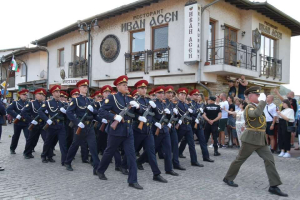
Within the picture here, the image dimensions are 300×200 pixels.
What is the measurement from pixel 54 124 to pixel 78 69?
13.6 meters

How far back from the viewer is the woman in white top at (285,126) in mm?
8734

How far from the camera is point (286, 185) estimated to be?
5.71m

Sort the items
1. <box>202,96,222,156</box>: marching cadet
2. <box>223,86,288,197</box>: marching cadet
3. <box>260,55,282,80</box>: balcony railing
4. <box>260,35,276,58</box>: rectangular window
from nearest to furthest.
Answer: <box>223,86,288,197</box>: marching cadet < <box>202,96,222,156</box>: marching cadet < <box>260,55,282,80</box>: balcony railing < <box>260,35,276,58</box>: rectangular window

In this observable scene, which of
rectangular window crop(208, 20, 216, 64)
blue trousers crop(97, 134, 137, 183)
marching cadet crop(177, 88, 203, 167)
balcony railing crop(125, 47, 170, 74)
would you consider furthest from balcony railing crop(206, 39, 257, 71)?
blue trousers crop(97, 134, 137, 183)

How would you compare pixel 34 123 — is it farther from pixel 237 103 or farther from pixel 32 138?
pixel 237 103

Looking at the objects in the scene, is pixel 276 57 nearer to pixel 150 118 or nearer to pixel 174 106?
pixel 174 106

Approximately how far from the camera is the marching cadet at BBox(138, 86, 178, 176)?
6.28 m

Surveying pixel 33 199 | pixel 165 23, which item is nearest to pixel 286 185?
pixel 33 199

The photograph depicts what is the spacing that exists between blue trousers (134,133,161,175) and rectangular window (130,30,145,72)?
10144 mm

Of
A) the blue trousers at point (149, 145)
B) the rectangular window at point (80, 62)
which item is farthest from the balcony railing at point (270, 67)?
the blue trousers at point (149, 145)

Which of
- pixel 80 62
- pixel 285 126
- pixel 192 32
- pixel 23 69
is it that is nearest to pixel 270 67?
pixel 192 32

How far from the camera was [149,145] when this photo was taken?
5.79 meters

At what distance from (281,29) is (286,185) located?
15.2m

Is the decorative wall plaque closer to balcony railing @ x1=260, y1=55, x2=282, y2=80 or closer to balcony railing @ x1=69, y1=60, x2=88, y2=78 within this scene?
balcony railing @ x1=69, y1=60, x2=88, y2=78
